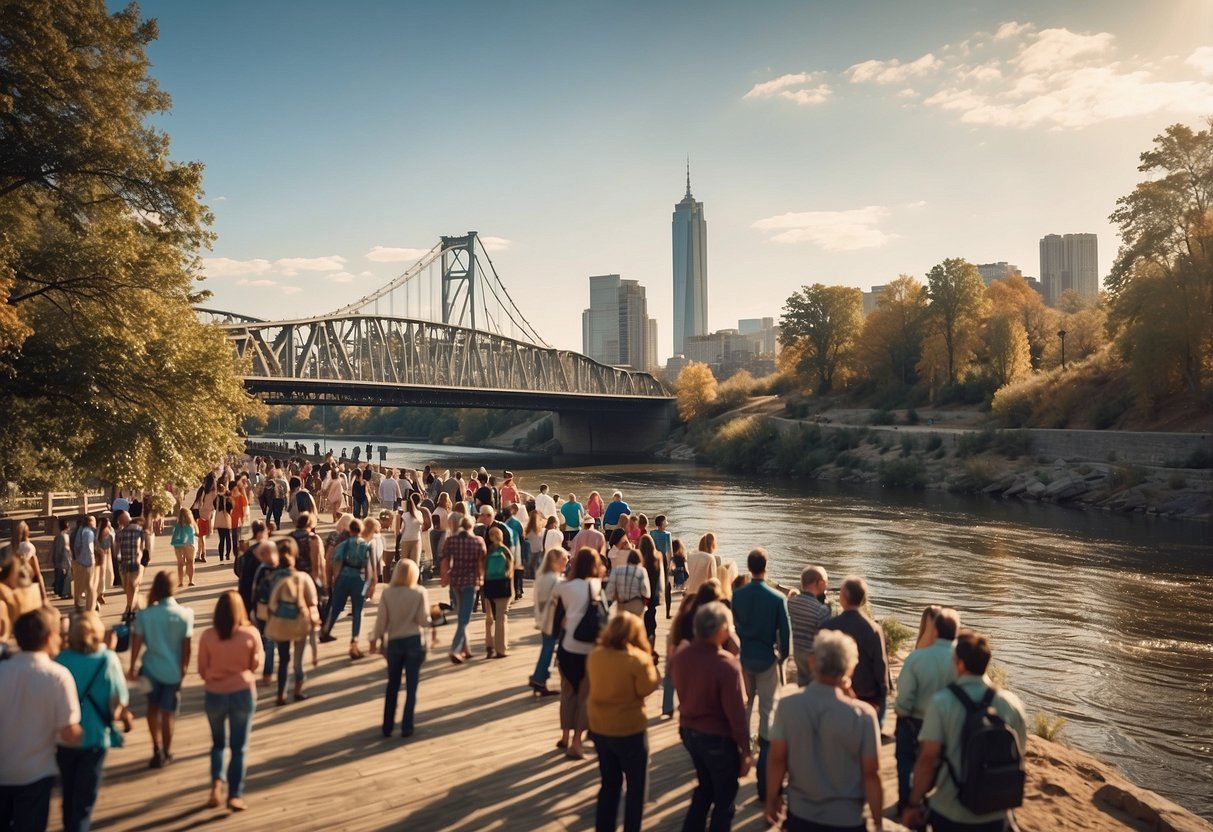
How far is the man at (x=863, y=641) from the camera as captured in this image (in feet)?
21.0

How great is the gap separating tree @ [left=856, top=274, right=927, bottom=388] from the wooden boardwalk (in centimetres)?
7104

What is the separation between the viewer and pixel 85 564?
12242mm

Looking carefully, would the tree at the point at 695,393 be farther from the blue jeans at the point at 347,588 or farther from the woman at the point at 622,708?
the woman at the point at 622,708

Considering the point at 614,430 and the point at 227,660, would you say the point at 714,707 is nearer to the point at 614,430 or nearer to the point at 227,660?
the point at 227,660

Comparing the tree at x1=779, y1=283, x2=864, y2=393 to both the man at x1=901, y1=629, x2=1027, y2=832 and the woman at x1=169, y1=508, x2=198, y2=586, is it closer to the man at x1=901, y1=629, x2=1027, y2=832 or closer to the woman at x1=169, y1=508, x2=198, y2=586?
the woman at x1=169, y1=508, x2=198, y2=586

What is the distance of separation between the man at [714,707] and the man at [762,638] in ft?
4.59

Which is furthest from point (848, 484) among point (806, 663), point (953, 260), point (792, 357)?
point (806, 663)

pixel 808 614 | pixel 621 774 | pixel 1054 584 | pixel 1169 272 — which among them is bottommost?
pixel 1054 584

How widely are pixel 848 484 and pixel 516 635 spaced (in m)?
43.2

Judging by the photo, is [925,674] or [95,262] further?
[95,262]

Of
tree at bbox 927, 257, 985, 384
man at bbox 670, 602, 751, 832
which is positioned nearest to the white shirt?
man at bbox 670, 602, 751, 832

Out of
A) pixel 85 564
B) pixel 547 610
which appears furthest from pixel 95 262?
pixel 547 610

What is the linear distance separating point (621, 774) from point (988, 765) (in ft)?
7.59

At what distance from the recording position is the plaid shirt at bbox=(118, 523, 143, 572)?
12156mm
